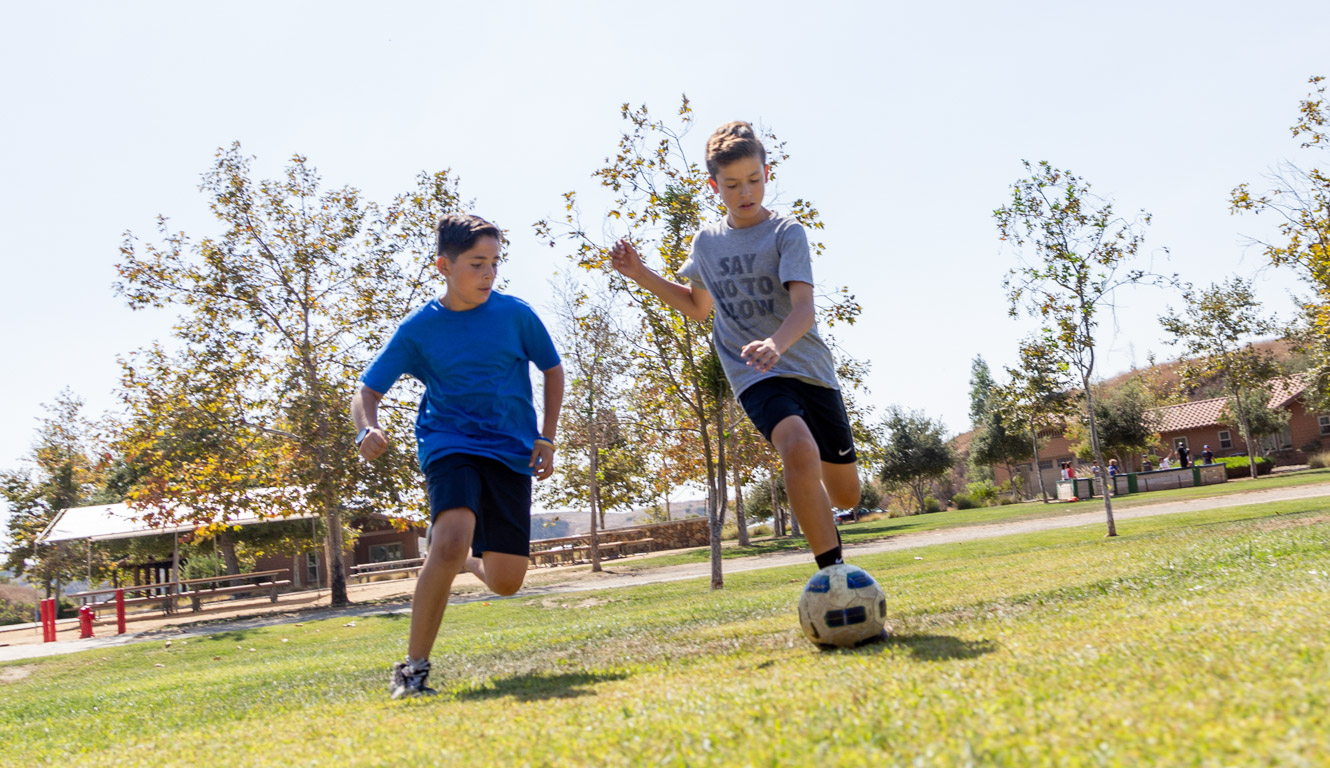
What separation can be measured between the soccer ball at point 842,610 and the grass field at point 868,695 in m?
0.12

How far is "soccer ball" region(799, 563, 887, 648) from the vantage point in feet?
13.0

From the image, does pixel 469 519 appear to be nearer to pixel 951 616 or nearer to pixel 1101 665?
pixel 951 616

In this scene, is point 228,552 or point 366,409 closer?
point 366,409

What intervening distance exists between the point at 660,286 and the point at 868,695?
313 cm

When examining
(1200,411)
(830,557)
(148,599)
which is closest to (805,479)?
(830,557)

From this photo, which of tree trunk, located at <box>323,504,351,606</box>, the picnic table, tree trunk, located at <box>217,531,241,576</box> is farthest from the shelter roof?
the picnic table

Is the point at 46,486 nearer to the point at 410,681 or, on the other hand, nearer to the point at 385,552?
the point at 385,552

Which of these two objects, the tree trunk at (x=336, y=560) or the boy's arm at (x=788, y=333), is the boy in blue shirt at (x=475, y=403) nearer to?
the boy's arm at (x=788, y=333)

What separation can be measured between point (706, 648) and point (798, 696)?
6.08 ft

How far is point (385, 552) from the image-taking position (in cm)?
6072

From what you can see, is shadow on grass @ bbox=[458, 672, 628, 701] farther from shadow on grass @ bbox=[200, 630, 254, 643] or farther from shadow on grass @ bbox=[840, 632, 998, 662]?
shadow on grass @ bbox=[200, 630, 254, 643]

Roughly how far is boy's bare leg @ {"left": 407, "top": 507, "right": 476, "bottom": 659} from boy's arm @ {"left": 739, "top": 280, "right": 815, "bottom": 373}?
1559mm

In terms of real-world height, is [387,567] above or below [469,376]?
below

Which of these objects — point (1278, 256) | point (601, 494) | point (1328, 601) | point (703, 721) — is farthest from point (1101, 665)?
point (601, 494)
